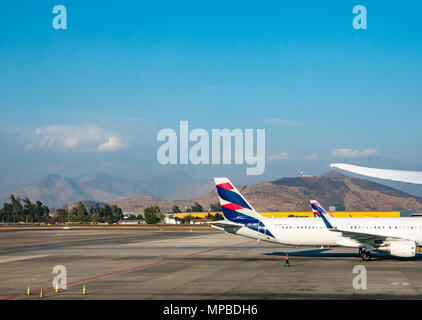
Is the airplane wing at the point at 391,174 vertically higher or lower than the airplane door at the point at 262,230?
higher

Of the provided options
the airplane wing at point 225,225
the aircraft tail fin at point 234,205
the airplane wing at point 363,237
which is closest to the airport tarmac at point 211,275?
the airplane wing at point 363,237

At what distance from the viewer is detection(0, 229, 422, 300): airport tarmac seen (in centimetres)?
2494

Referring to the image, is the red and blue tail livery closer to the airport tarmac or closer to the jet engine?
the airport tarmac

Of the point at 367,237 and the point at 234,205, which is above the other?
the point at 234,205

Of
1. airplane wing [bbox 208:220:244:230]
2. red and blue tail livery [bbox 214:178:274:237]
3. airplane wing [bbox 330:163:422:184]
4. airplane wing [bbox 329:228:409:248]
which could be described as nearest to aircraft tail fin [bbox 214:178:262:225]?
red and blue tail livery [bbox 214:178:274:237]

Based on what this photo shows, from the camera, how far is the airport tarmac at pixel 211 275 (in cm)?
2494

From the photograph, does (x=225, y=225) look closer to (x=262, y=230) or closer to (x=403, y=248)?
(x=262, y=230)

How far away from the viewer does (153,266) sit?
125 feet

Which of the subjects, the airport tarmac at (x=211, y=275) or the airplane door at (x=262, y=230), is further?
the airplane door at (x=262, y=230)

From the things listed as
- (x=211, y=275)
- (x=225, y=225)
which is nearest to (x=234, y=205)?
(x=225, y=225)

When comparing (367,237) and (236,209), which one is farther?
(236,209)

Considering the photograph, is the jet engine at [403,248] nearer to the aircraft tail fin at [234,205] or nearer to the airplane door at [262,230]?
the airplane door at [262,230]

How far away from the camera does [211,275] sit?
32312mm
